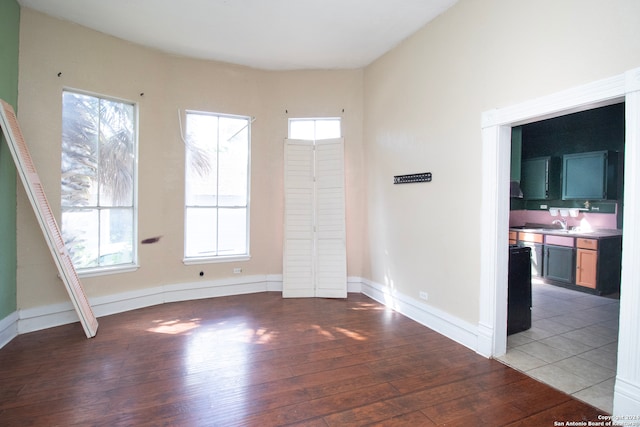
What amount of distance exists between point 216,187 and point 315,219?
158cm

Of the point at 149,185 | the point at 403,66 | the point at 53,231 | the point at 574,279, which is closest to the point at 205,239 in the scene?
the point at 149,185

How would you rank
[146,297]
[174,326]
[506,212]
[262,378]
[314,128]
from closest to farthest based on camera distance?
1. [262,378]
2. [506,212]
3. [174,326]
4. [146,297]
5. [314,128]

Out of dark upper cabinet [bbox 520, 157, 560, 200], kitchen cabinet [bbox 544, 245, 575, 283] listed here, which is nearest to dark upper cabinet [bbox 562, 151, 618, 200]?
dark upper cabinet [bbox 520, 157, 560, 200]

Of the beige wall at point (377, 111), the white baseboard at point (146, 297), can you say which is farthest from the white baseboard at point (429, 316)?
the white baseboard at point (146, 297)

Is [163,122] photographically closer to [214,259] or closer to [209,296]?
[214,259]

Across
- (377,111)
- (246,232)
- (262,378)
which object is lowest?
(262,378)

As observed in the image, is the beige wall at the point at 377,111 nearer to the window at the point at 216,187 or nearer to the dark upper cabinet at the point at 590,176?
the window at the point at 216,187

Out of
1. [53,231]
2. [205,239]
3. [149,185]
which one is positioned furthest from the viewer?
[205,239]

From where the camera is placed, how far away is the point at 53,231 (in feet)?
10.8

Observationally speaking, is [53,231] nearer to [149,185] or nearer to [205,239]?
[149,185]

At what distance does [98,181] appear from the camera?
3.91m

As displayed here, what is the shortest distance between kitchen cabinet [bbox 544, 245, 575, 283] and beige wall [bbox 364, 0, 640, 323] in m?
3.39

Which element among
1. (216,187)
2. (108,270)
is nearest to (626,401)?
(216,187)

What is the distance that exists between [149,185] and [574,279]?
6798mm
